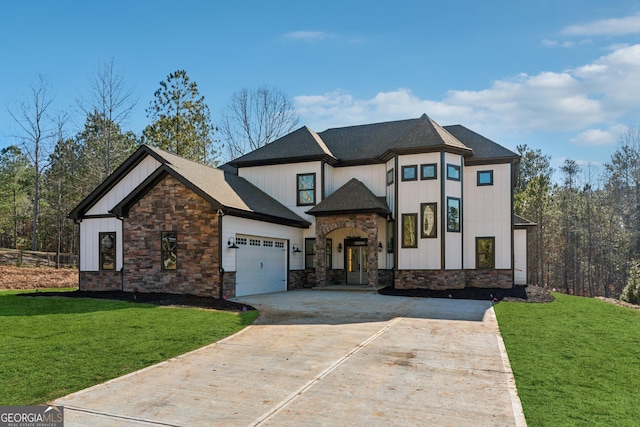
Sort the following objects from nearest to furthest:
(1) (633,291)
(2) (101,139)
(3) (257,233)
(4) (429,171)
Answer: (3) (257,233) → (4) (429,171) → (1) (633,291) → (2) (101,139)

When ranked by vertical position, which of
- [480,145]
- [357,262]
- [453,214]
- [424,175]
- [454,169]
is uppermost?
[480,145]

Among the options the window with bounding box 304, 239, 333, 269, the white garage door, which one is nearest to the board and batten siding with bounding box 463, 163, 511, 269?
the window with bounding box 304, 239, 333, 269

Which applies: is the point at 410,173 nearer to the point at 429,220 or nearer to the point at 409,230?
the point at 429,220

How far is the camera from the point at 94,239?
16.9 m

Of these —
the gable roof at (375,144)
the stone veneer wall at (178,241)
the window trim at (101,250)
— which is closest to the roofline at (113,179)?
the window trim at (101,250)

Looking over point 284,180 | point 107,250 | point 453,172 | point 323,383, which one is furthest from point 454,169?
point 107,250

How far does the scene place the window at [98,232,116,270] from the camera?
16.5 metres

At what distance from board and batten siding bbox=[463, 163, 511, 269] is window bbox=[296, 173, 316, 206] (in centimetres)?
657

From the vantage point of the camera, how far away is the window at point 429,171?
56.1 ft

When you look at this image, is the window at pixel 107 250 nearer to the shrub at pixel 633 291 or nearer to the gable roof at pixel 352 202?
the gable roof at pixel 352 202

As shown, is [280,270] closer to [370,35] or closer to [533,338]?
[370,35]

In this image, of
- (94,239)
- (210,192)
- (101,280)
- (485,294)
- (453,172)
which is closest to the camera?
(210,192)

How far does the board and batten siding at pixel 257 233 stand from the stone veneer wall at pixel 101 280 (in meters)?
4.86

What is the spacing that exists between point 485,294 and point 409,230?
12.1 feet
